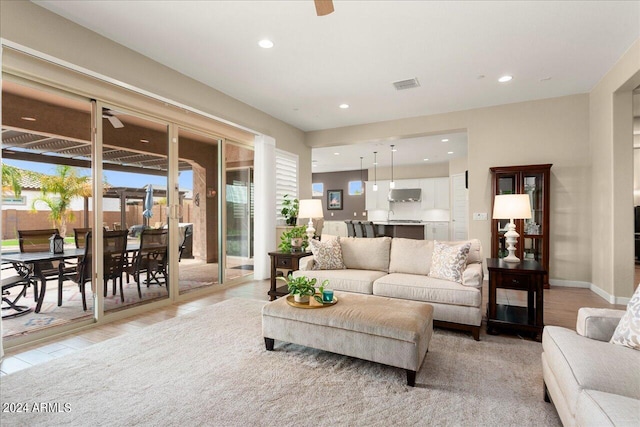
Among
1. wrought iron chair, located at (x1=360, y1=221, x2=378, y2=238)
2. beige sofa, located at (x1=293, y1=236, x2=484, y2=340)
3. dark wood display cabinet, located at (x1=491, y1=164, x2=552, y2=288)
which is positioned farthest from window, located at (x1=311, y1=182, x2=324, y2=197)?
beige sofa, located at (x1=293, y1=236, x2=484, y2=340)

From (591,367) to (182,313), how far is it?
145 inches

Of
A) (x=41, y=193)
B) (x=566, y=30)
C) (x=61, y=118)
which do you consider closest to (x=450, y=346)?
(x=566, y=30)

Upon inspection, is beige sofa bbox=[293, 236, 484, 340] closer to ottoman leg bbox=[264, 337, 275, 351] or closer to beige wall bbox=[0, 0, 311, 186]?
ottoman leg bbox=[264, 337, 275, 351]

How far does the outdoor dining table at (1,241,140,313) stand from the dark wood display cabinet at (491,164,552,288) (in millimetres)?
5683

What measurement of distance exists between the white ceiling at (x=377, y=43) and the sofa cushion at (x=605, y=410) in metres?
2.91

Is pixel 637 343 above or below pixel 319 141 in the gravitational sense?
below

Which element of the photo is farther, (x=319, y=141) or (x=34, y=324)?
(x=319, y=141)

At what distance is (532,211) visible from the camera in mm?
5098

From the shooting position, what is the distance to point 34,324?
120 inches

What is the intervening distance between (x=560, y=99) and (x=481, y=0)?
328cm

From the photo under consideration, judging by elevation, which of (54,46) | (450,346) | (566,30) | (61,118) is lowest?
(450,346)

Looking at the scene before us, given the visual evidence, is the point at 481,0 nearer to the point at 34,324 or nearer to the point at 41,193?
the point at 41,193

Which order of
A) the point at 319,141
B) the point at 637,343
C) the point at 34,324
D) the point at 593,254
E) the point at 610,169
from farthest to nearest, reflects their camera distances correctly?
the point at 319,141, the point at 593,254, the point at 610,169, the point at 34,324, the point at 637,343

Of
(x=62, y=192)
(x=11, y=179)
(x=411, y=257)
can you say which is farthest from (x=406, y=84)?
(x=11, y=179)
